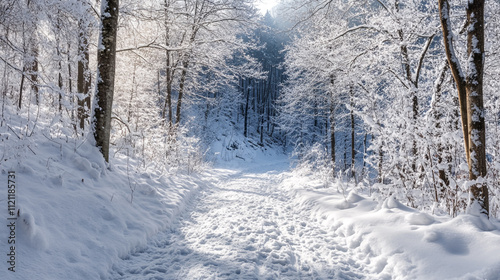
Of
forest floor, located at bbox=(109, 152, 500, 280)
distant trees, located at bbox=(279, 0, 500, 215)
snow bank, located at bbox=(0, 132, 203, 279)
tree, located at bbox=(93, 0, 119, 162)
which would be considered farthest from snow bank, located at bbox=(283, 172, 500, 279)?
tree, located at bbox=(93, 0, 119, 162)

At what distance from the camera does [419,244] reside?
3.00 meters

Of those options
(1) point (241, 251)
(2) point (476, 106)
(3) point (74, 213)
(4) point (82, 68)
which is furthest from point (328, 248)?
(4) point (82, 68)

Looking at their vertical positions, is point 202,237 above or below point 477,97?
below

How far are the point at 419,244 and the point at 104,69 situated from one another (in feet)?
21.3

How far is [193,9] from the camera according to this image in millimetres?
10969

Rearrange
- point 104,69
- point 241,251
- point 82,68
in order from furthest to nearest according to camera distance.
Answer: point 82,68 < point 104,69 < point 241,251

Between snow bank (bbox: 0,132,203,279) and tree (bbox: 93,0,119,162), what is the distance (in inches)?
15.7

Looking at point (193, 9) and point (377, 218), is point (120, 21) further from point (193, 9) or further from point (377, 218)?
point (377, 218)

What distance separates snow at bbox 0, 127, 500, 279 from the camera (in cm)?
258

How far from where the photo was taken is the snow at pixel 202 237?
2576 millimetres

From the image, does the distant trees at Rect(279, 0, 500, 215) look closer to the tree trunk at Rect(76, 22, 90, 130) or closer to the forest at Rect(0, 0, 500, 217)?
the forest at Rect(0, 0, 500, 217)

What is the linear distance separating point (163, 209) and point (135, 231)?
1244 millimetres

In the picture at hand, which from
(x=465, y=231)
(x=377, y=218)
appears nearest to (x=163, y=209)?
(x=377, y=218)

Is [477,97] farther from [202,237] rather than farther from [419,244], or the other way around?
[202,237]
